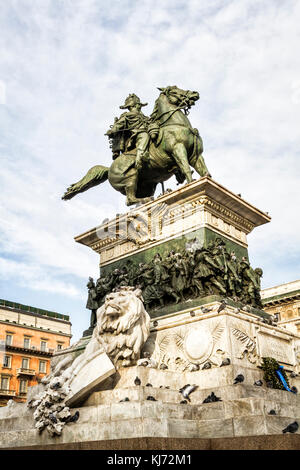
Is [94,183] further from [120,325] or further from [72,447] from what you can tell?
[72,447]

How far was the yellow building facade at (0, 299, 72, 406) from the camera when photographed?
45.8 meters

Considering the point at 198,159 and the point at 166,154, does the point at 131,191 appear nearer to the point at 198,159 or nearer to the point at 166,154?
the point at 166,154

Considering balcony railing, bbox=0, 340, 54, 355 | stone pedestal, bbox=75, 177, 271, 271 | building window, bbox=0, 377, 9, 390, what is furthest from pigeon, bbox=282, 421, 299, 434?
building window, bbox=0, 377, 9, 390

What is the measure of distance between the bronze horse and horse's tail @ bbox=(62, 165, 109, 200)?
54cm

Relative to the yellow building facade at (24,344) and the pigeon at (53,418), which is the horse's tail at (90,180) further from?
the yellow building facade at (24,344)

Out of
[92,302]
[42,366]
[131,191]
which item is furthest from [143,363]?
[42,366]

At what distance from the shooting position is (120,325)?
34.9ft

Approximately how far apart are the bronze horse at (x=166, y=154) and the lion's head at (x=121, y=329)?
5100 mm

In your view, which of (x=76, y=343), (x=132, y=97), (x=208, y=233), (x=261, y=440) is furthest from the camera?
(x=132, y=97)

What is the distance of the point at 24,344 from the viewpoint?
159 feet

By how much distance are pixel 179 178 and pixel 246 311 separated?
613 cm

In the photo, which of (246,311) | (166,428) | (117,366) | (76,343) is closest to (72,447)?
(166,428)

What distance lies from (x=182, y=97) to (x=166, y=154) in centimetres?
202

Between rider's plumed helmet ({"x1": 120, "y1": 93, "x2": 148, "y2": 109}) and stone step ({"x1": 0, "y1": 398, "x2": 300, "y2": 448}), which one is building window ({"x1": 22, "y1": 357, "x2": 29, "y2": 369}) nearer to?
rider's plumed helmet ({"x1": 120, "y1": 93, "x2": 148, "y2": 109})
